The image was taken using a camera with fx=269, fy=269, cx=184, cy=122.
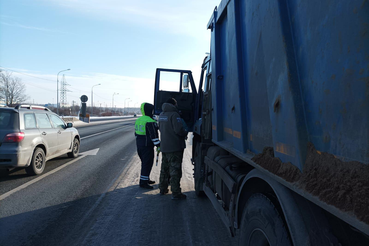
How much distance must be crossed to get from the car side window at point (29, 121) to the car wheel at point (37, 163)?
0.63m

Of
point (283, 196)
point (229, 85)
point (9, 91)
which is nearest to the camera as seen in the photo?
point (283, 196)

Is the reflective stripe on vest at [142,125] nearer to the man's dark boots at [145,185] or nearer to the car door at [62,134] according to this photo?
the man's dark boots at [145,185]

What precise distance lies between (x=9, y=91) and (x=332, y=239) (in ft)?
206

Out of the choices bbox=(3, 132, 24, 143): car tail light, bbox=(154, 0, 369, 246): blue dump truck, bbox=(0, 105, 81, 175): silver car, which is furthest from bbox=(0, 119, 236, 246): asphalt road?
bbox=(154, 0, 369, 246): blue dump truck

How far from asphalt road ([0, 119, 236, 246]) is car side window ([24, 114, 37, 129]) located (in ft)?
4.12

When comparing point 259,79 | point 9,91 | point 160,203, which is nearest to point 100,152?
point 160,203

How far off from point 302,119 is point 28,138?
680 centimetres

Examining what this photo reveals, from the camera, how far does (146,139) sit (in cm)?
605

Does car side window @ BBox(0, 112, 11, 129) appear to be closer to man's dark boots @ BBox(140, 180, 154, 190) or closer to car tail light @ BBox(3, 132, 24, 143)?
car tail light @ BBox(3, 132, 24, 143)

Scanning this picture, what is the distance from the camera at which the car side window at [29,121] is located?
6.80 metres

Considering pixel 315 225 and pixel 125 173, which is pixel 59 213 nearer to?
pixel 125 173

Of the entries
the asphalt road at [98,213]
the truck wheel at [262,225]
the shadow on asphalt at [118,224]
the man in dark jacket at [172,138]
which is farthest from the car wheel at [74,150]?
the truck wheel at [262,225]

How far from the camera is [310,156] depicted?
152cm

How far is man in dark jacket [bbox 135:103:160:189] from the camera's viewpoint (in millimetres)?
5984
